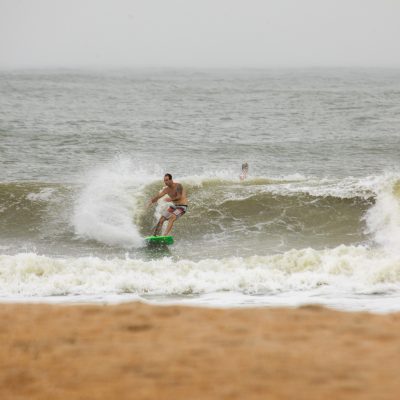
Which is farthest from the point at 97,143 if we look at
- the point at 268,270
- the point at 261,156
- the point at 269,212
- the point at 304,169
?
the point at 268,270

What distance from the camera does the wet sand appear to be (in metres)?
4.54

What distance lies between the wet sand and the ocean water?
293cm

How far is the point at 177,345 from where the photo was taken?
17.6 feet

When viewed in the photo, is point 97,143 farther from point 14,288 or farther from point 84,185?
point 14,288

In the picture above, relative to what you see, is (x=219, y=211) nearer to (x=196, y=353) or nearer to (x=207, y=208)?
(x=207, y=208)

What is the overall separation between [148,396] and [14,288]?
20.7ft

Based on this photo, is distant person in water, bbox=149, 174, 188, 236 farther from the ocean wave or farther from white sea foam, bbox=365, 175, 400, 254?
white sea foam, bbox=365, 175, 400, 254

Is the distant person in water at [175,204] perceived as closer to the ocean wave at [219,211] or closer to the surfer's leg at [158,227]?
the surfer's leg at [158,227]

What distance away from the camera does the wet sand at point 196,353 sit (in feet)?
14.9

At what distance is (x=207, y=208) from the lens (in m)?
16.3

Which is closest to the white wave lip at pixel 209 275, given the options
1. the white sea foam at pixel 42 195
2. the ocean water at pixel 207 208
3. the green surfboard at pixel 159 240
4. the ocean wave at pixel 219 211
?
the ocean water at pixel 207 208

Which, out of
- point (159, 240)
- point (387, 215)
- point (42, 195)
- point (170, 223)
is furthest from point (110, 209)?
point (387, 215)

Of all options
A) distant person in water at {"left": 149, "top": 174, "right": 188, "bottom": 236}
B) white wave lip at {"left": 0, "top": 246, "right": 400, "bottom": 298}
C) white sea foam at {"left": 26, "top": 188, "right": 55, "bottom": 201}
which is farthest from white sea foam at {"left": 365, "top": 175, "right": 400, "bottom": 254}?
white sea foam at {"left": 26, "top": 188, "right": 55, "bottom": 201}

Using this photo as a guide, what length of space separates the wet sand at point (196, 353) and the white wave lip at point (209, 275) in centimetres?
357
